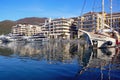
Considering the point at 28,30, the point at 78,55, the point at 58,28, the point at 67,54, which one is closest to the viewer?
the point at 78,55

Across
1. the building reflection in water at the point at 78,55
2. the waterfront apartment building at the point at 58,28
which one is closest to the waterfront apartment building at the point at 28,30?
the waterfront apartment building at the point at 58,28

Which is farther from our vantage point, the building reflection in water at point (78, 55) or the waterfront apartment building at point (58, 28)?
the waterfront apartment building at point (58, 28)

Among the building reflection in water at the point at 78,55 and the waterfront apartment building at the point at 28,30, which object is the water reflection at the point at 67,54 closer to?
the building reflection in water at the point at 78,55

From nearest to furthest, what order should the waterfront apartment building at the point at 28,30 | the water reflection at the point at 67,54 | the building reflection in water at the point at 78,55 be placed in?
the building reflection in water at the point at 78,55 → the water reflection at the point at 67,54 → the waterfront apartment building at the point at 28,30

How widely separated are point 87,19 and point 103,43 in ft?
320

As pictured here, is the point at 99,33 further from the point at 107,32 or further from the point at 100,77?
the point at 100,77

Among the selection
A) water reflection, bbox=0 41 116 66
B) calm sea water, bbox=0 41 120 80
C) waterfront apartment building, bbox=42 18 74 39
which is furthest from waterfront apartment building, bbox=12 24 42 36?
calm sea water, bbox=0 41 120 80

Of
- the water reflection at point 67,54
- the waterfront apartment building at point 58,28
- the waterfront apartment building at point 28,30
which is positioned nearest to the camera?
the water reflection at point 67,54

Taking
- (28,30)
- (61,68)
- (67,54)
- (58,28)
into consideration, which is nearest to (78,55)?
(67,54)

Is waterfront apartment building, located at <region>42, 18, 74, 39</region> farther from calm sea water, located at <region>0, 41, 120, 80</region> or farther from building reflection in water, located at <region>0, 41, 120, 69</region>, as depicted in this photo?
calm sea water, located at <region>0, 41, 120, 80</region>

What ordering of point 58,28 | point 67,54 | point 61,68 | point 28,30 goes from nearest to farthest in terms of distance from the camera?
point 61,68 < point 67,54 < point 58,28 < point 28,30

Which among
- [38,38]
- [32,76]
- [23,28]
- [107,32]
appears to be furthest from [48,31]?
[32,76]

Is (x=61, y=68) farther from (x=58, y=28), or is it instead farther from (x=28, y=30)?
(x=28, y=30)

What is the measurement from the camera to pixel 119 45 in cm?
4862
